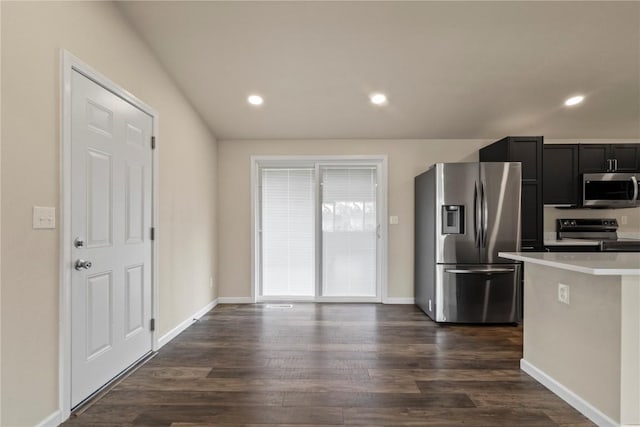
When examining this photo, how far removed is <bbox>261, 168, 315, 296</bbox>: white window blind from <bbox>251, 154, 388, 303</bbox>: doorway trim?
102mm

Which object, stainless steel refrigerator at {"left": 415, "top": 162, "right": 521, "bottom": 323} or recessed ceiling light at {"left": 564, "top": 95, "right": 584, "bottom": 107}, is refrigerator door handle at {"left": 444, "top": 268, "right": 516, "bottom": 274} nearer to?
stainless steel refrigerator at {"left": 415, "top": 162, "right": 521, "bottom": 323}

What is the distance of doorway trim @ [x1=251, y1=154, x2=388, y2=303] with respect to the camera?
444 centimetres

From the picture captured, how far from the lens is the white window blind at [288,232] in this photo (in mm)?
4570

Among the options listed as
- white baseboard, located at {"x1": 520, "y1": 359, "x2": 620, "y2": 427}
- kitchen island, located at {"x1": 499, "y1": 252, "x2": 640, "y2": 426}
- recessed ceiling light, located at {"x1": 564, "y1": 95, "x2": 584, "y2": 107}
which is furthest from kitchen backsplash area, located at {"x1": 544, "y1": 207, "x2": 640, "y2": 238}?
white baseboard, located at {"x1": 520, "y1": 359, "x2": 620, "y2": 427}

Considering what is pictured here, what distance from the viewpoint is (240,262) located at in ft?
14.8

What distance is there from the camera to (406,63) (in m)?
3.03

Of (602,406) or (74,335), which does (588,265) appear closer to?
(602,406)

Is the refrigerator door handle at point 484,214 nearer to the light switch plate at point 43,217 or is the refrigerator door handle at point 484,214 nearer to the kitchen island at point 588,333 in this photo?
the kitchen island at point 588,333

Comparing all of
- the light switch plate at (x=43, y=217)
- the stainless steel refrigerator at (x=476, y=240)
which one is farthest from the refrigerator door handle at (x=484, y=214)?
the light switch plate at (x=43, y=217)

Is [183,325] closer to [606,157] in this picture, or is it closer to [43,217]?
[43,217]

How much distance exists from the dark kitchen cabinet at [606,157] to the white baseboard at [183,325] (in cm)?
498

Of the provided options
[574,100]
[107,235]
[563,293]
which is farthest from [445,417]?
[574,100]

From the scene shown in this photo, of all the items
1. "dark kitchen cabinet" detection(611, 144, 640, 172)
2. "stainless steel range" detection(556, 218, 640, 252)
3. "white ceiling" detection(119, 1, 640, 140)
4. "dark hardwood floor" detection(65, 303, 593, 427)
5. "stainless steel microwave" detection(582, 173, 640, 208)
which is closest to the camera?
"dark hardwood floor" detection(65, 303, 593, 427)

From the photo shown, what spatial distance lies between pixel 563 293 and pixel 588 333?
27 cm
